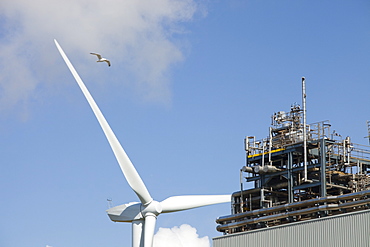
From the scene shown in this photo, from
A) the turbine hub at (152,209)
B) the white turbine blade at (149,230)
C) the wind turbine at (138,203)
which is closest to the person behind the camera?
the wind turbine at (138,203)

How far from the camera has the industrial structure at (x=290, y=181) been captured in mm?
62594

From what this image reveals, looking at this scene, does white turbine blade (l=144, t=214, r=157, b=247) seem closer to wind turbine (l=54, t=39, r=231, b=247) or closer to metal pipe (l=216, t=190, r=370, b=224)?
wind turbine (l=54, t=39, r=231, b=247)

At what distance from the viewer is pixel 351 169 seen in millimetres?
67812

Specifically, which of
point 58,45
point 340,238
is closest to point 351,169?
point 340,238

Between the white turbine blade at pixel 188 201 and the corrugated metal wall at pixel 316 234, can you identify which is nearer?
the corrugated metal wall at pixel 316 234

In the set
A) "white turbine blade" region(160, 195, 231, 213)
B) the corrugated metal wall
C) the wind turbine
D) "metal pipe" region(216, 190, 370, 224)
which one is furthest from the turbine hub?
"metal pipe" region(216, 190, 370, 224)

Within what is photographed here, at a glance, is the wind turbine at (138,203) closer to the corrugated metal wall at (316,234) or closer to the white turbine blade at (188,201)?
the white turbine blade at (188,201)

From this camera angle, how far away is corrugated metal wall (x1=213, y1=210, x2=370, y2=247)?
5534 centimetres

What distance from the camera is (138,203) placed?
58.8 m

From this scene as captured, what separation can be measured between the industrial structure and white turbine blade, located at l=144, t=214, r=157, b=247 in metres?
10.2

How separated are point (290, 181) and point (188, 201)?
11.0 m

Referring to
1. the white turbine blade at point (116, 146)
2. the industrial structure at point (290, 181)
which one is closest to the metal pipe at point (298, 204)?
the industrial structure at point (290, 181)

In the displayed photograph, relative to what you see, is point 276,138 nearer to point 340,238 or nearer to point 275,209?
point 275,209

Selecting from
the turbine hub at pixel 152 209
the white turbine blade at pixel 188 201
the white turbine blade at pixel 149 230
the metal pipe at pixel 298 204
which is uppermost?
the metal pipe at pixel 298 204
